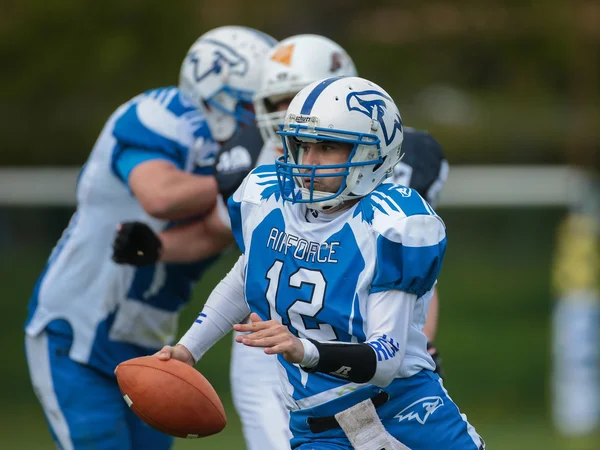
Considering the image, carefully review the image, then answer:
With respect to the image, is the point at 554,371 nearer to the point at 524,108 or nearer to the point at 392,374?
the point at 524,108

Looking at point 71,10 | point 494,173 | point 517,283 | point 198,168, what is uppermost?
point 198,168

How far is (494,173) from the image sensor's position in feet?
44.3

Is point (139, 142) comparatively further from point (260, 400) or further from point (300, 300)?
point (300, 300)

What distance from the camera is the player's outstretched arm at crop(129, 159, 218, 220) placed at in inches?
168

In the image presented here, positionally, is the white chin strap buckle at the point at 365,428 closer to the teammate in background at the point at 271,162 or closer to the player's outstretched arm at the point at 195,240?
the teammate in background at the point at 271,162

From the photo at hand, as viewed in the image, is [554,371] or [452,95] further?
[452,95]

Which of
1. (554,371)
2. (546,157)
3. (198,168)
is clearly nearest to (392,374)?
(198,168)

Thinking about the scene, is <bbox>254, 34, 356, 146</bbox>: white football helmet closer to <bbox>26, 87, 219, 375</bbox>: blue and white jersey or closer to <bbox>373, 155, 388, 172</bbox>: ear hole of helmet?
<bbox>26, 87, 219, 375</bbox>: blue and white jersey

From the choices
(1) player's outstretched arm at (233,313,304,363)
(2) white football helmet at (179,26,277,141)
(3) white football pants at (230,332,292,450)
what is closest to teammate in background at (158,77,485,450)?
(1) player's outstretched arm at (233,313,304,363)

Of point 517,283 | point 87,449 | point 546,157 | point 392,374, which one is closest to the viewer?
point 392,374

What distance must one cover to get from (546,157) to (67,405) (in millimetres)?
11531

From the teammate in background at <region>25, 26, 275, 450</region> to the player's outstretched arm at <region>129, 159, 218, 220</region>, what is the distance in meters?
0.03

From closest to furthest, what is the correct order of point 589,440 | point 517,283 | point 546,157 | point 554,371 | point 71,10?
1. point 589,440
2. point 554,371
3. point 71,10
4. point 517,283
5. point 546,157

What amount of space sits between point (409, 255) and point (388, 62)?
42.2 ft
